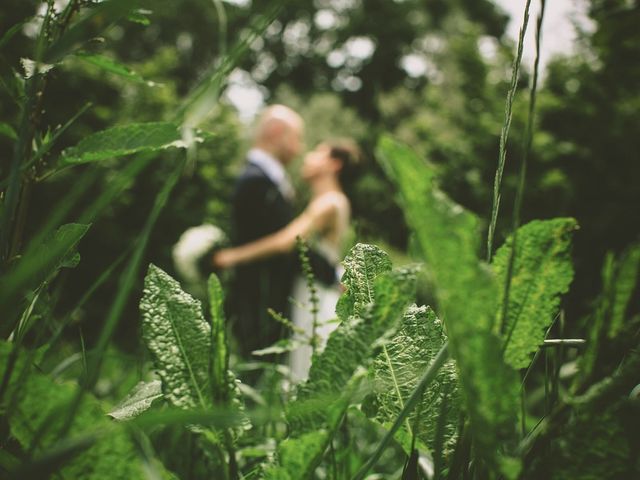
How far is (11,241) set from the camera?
428 millimetres

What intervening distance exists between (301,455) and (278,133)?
4881mm

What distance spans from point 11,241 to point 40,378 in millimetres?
217

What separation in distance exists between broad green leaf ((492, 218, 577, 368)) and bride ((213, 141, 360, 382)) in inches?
99.1

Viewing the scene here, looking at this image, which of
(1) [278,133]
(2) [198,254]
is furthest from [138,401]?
(1) [278,133]

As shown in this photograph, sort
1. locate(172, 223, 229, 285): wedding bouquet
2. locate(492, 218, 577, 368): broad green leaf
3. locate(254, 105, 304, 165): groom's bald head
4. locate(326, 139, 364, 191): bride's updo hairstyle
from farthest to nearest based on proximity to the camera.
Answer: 1. locate(326, 139, 364, 191): bride's updo hairstyle
2. locate(254, 105, 304, 165): groom's bald head
3. locate(172, 223, 229, 285): wedding bouquet
4. locate(492, 218, 577, 368): broad green leaf

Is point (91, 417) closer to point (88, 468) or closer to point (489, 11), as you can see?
point (88, 468)

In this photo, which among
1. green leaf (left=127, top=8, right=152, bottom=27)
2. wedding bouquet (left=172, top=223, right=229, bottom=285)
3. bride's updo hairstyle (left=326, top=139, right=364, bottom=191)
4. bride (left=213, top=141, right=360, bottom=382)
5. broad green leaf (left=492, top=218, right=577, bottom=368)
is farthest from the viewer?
bride's updo hairstyle (left=326, top=139, right=364, bottom=191)

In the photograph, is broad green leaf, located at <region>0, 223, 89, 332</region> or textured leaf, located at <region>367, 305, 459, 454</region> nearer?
broad green leaf, located at <region>0, 223, 89, 332</region>

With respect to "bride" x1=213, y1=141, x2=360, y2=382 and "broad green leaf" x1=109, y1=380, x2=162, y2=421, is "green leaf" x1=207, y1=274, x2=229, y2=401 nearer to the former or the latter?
"broad green leaf" x1=109, y1=380, x2=162, y2=421

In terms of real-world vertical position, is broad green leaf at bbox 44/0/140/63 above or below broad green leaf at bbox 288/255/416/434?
above

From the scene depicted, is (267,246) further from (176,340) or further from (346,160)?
(176,340)

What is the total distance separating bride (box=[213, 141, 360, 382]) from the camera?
3785mm

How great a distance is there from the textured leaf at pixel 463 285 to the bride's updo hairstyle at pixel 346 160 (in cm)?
518

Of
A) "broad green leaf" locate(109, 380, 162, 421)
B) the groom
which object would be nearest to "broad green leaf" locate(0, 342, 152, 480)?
"broad green leaf" locate(109, 380, 162, 421)
